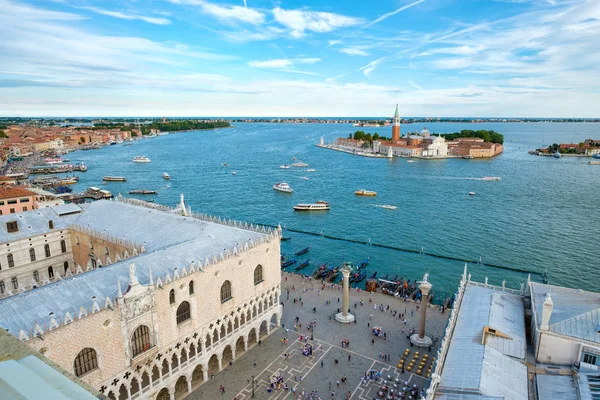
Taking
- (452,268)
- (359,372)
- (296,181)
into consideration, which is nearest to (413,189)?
(296,181)

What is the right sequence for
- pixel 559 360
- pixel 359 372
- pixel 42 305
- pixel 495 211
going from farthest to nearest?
pixel 495 211 < pixel 359 372 < pixel 559 360 < pixel 42 305

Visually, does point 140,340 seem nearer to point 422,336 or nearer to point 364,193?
point 422,336

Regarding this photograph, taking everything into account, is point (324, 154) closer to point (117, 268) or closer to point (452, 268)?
point (452, 268)

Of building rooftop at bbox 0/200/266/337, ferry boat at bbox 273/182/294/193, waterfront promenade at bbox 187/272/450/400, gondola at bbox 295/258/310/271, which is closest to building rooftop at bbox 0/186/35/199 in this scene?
building rooftop at bbox 0/200/266/337

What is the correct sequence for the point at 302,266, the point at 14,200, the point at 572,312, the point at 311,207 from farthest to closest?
the point at 311,207
the point at 302,266
the point at 14,200
the point at 572,312

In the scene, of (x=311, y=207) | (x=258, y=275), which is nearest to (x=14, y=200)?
(x=258, y=275)

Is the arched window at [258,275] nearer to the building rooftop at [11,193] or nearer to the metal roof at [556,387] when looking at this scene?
the metal roof at [556,387]

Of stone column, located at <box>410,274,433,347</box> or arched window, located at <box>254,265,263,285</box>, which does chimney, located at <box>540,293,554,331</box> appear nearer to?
stone column, located at <box>410,274,433,347</box>
